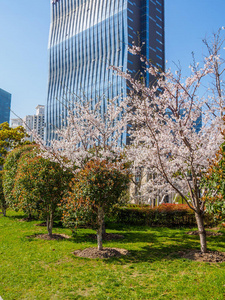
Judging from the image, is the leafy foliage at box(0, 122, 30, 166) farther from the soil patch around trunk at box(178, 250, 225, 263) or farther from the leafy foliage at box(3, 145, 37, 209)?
the soil patch around trunk at box(178, 250, 225, 263)

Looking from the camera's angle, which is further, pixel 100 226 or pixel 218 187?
pixel 100 226

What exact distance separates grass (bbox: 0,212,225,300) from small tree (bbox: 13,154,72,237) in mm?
1708

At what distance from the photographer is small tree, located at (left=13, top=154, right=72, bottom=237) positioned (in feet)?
38.9

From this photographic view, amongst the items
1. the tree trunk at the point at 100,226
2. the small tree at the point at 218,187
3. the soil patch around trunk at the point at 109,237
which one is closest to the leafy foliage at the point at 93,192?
the tree trunk at the point at 100,226

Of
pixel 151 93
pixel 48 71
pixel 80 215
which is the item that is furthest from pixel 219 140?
pixel 48 71

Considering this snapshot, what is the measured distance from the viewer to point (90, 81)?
80562mm

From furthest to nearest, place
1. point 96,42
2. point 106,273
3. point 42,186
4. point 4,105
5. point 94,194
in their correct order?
point 4,105, point 96,42, point 42,186, point 94,194, point 106,273

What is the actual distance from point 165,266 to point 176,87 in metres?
6.54

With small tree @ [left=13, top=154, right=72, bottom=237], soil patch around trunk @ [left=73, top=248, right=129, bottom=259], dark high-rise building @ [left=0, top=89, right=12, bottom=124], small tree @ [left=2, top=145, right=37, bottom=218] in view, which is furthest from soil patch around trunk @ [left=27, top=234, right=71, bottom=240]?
dark high-rise building @ [left=0, top=89, right=12, bottom=124]

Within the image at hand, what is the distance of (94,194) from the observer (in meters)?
8.88

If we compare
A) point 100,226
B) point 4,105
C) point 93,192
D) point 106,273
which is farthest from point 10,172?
point 4,105

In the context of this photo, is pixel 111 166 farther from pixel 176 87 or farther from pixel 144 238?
pixel 144 238

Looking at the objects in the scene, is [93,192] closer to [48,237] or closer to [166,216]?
[48,237]

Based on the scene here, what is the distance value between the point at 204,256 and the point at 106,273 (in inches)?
150
